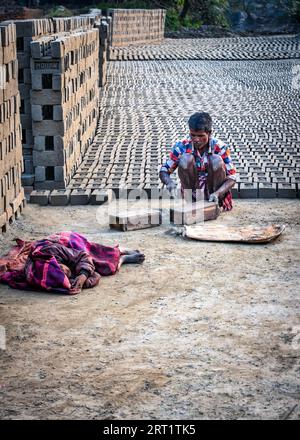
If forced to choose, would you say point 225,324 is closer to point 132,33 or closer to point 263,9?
point 132,33

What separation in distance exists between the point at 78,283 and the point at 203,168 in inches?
91.5

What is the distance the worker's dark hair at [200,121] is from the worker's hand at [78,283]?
2.05 metres

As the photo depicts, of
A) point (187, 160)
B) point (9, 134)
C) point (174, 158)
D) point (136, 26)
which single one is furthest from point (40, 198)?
point (136, 26)

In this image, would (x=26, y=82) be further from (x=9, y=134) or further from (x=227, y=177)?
(x=227, y=177)

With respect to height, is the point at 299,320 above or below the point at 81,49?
below

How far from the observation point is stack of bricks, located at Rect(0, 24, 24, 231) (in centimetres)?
686

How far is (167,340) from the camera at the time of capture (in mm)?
4668

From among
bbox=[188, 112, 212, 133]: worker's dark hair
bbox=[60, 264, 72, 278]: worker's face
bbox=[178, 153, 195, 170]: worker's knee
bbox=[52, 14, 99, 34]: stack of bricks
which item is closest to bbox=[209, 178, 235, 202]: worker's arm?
bbox=[178, 153, 195, 170]: worker's knee

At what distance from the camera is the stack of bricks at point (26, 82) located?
27.2 ft

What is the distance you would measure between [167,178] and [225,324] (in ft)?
8.73

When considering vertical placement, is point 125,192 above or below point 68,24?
below

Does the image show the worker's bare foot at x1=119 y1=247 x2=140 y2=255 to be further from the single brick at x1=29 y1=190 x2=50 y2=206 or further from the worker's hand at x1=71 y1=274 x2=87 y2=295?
the single brick at x1=29 y1=190 x2=50 y2=206

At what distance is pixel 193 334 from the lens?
187 inches

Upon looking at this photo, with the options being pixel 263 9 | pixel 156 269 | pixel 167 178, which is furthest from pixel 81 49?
pixel 263 9
